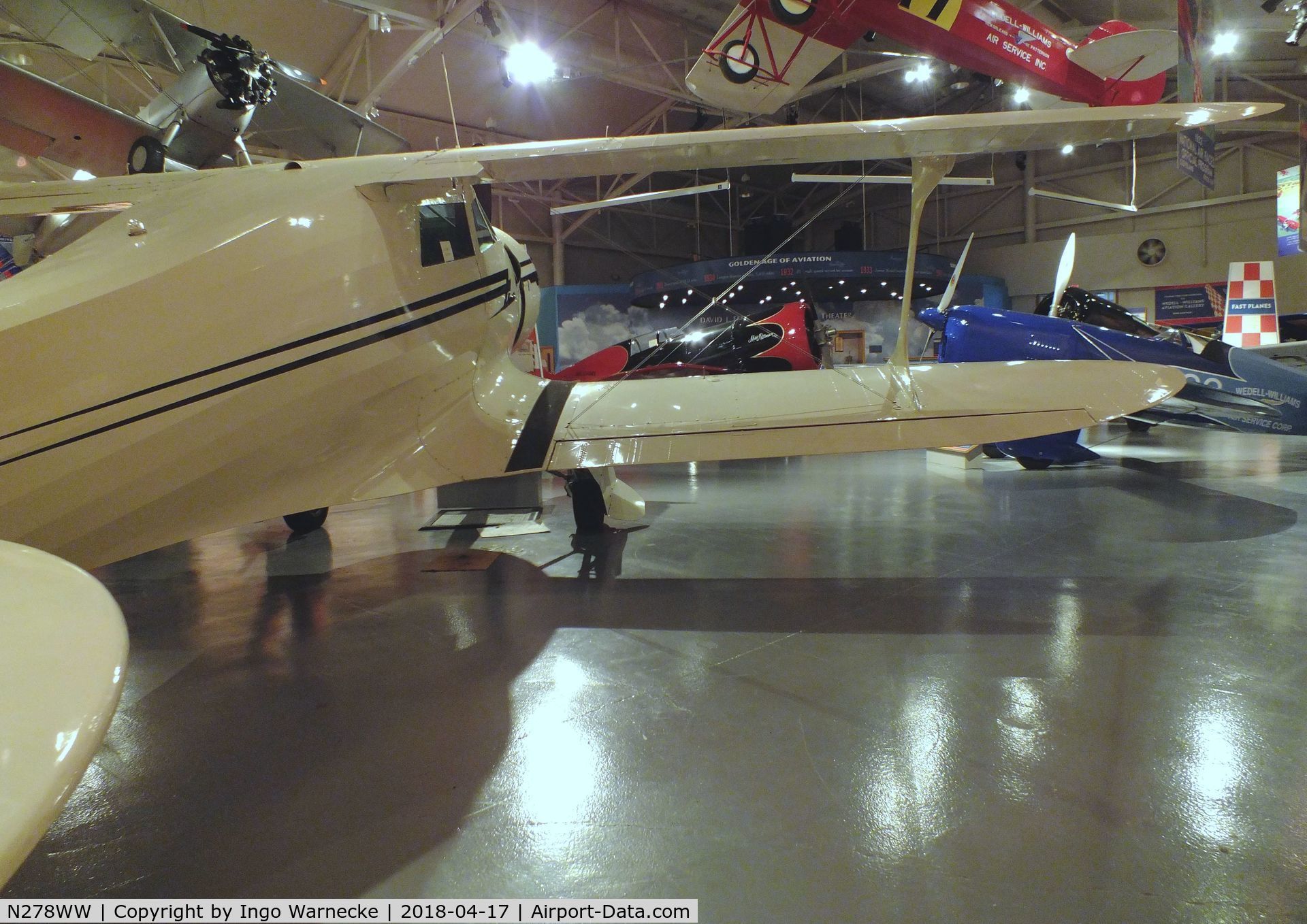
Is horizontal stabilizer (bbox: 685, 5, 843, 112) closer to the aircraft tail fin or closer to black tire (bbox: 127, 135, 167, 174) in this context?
the aircraft tail fin

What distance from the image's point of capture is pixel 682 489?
733cm

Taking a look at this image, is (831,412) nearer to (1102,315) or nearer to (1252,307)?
(1102,315)

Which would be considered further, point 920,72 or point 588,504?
point 920,72

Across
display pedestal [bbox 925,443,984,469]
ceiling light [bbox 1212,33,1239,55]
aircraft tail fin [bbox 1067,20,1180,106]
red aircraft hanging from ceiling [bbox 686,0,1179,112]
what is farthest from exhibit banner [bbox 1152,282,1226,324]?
display pedestal [bbox 925,443,984,469]

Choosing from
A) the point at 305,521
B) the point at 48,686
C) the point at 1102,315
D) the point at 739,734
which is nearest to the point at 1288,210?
the point at 1102,315

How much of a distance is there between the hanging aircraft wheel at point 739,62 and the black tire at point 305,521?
19.6 feet

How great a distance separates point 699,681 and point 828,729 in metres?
0.58

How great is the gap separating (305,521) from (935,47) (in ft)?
25.6

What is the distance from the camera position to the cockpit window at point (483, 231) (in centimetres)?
403

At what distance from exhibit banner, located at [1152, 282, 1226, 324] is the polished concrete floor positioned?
16.3 meters

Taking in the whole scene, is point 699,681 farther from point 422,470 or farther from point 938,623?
point 422,470

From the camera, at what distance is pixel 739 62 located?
671 cm

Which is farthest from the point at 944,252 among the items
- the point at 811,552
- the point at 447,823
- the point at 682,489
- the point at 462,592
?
the point at 447,823

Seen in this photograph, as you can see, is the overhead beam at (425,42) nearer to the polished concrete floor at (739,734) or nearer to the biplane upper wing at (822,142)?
the biplane upper wing at (822,142)
